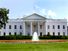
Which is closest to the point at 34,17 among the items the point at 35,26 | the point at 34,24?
the point at 35,26

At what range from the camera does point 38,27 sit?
85312 mm

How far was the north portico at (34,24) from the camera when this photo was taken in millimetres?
84438

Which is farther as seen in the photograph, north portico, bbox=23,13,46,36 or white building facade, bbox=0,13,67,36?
white building facade, bbox=0,13,67,36

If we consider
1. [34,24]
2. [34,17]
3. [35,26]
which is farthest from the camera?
[34,24]

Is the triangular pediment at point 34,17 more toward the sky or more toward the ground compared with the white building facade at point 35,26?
more toward the sky

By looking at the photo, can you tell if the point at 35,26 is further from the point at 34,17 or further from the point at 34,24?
the point at 34,17

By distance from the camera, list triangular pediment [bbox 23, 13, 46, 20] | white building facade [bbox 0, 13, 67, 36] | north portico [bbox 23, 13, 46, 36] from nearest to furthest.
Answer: north portico [bbox 23, 13, 46, 36] < triangular pediment [bbox 23, 13, 46, 20] < white building facade [bbox 0, 13, 67, 36]


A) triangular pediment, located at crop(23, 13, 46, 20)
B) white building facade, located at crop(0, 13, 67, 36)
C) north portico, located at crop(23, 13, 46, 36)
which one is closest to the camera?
north portico, located at crop(23, 13, 46, 36)

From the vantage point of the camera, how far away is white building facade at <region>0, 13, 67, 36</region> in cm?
8477

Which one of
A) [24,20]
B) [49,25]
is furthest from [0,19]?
[49,25]

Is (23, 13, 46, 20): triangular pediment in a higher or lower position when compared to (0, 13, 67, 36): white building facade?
higher

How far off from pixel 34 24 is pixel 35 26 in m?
1.19

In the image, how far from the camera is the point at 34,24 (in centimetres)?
8781

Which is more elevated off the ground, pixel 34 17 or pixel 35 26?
pixel 34 17
